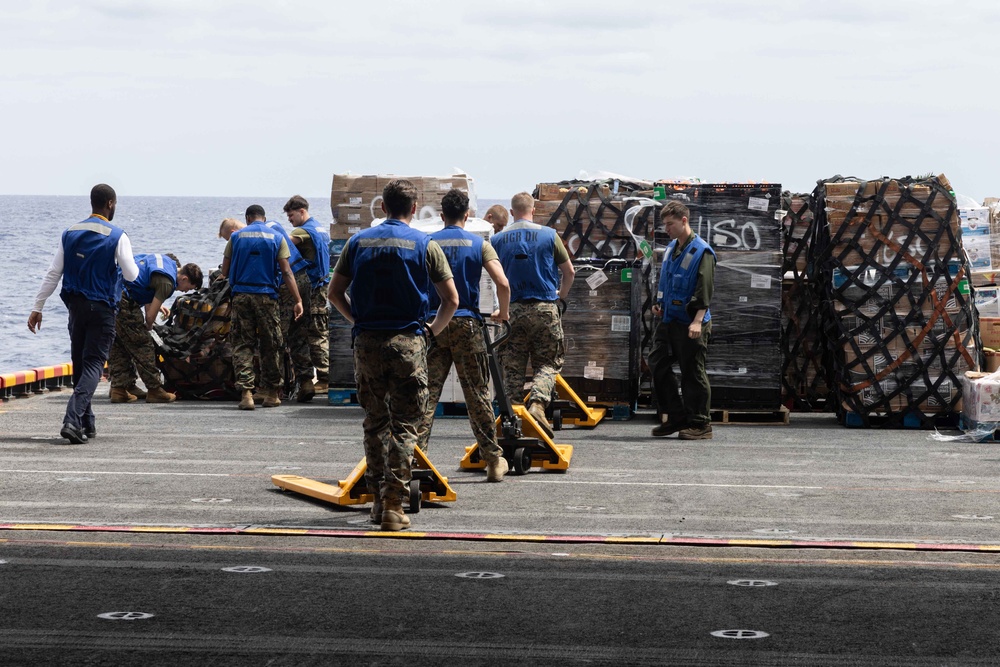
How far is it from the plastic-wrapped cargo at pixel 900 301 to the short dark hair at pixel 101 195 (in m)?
7.11

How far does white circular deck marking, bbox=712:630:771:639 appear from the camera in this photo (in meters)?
5.99

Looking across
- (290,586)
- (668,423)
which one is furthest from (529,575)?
(668,423)

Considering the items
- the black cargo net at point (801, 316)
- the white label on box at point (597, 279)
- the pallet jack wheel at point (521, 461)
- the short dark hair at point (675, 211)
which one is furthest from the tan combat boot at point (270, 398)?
the pallet jack wheel at point (521, 461)

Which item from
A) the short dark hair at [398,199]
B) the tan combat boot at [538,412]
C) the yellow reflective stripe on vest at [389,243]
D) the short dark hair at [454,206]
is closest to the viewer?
the yellow reflective stripe on vest at [389,243]

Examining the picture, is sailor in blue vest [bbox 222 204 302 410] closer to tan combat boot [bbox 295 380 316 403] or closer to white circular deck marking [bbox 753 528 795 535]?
tan combat boot [bbox 295 380 316 403]

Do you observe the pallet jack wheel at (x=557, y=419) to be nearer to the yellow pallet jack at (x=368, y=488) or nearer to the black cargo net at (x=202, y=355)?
the yellow pallet jack at (x=368, y=488)

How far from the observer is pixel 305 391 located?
54.4ft

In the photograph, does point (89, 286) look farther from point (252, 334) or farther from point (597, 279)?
point (597, 279)

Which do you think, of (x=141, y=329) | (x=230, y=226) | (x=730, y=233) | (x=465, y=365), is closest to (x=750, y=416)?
(x=730, y=233)

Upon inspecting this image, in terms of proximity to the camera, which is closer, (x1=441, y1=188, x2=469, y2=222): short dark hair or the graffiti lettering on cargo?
(x1=441, y1=188, x2=469, y2=222): short dark hair

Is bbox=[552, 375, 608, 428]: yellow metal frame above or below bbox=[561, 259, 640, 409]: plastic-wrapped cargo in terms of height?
below

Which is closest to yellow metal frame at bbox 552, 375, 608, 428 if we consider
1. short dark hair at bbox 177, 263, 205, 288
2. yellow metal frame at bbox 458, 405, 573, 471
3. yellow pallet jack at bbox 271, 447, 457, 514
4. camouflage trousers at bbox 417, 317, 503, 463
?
yellow metal frame at bbox 458, 405, 573, 471

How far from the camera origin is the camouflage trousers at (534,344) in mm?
12234

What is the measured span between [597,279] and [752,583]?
25.9 ft
